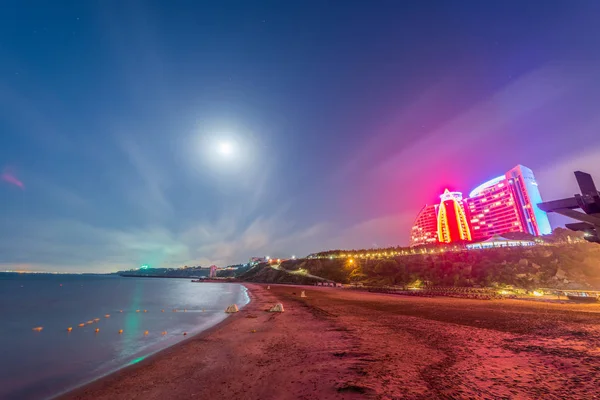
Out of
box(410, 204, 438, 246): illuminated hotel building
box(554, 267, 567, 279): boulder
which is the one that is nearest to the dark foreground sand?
box(554, 267, 567, 279): boulder

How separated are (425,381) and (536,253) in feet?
232

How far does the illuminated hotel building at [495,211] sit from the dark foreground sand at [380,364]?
130 metres

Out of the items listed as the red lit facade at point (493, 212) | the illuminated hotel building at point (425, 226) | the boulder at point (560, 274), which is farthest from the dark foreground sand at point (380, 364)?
the illuminated hotel building at point (425, 226)

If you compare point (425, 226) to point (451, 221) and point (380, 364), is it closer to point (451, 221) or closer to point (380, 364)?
point (451, 221)

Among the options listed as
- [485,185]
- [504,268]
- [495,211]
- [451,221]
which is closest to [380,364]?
[504,268]

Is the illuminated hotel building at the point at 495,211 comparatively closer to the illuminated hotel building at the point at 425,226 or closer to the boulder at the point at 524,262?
the illuminated hotel building at the point at 425,226

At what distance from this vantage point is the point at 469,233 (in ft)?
456

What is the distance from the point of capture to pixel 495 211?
134 meters

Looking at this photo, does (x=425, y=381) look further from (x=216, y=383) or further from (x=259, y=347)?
(x=259, y=347)

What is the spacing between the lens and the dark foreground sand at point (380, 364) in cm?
848

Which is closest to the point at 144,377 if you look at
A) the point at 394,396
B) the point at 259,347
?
the point at 259,347

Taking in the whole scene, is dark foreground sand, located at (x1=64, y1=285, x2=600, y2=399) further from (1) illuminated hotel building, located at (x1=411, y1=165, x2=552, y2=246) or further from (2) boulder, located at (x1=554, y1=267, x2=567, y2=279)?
(1) illuminated hotel building, located at (x1=411, y1=165, x2=552, y2=246)

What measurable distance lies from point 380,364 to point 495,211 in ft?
536

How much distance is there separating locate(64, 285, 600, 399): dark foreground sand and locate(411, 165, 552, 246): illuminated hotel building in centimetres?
12998
